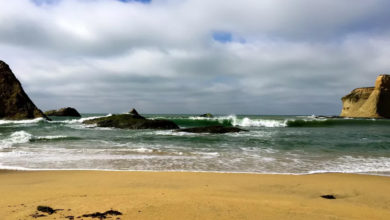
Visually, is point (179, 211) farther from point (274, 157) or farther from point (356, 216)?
point (274, 157)

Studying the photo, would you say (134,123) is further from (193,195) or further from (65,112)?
(65,112)

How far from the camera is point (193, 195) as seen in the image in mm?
4820

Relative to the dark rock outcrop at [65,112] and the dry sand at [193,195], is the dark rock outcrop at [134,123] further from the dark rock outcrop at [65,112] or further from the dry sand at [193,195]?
the dark rock outcrop at [65,112]

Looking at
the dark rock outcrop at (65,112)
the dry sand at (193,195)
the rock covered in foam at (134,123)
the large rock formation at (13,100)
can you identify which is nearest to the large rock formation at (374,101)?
the rock covered in foam at (134,123)

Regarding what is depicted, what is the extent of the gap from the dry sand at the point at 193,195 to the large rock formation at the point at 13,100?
39.6m

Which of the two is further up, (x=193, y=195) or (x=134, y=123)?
(x=134, y=123)

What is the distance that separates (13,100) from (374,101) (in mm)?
75870

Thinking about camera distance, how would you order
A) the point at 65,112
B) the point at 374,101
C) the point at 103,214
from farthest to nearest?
the point at 65,112 < the point at 374,101 < the point at 103,214

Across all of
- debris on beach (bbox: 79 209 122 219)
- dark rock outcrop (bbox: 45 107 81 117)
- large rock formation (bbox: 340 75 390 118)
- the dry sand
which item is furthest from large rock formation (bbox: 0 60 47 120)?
large rock formation (bbox: 340 75 390 118)

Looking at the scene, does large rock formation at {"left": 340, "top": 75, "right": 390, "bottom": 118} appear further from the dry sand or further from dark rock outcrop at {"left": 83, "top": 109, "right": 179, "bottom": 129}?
the dry sand

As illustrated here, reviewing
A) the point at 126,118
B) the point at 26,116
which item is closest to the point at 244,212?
the point at 126,118

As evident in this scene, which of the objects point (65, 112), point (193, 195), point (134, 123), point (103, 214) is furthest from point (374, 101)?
point (65, 112)

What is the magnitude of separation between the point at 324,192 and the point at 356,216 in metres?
1.44

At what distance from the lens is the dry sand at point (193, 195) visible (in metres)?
3.90
